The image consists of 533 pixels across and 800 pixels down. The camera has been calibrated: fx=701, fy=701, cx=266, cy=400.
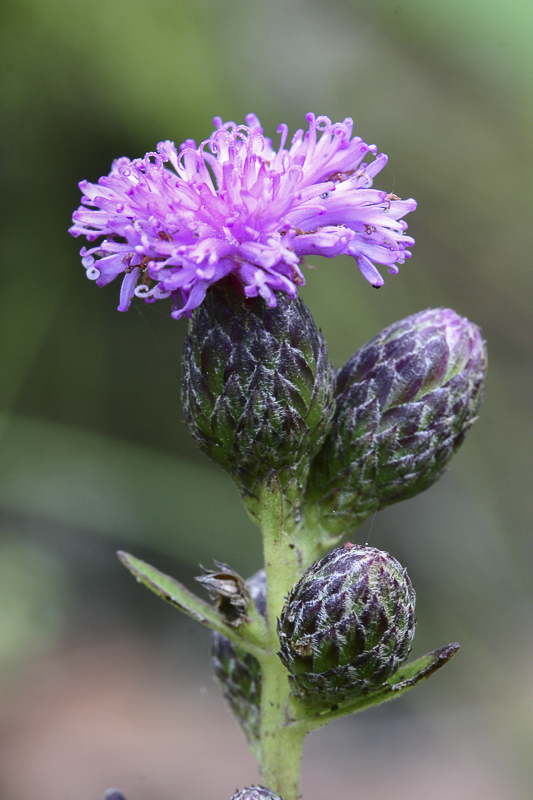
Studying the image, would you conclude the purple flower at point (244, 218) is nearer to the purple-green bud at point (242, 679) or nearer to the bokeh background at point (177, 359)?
the purple-green bud at point (242, 679)

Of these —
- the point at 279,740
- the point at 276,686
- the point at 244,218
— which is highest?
the point at 244,218

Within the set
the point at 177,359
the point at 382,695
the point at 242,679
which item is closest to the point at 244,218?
the point at 382,695

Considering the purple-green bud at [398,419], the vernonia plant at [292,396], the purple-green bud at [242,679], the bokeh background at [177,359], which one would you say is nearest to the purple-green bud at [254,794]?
the vernonia plant at [292,396]

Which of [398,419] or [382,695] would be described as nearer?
[382,695]

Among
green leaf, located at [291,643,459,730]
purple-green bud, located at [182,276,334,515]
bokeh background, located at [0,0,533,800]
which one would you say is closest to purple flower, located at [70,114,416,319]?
purple-green bud, located at [182,276,334,515]

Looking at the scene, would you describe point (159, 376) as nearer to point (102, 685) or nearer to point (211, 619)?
point (102, 685)

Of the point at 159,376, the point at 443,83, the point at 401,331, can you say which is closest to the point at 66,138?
the point at 159,376

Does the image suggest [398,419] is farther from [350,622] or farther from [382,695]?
[382,695]
